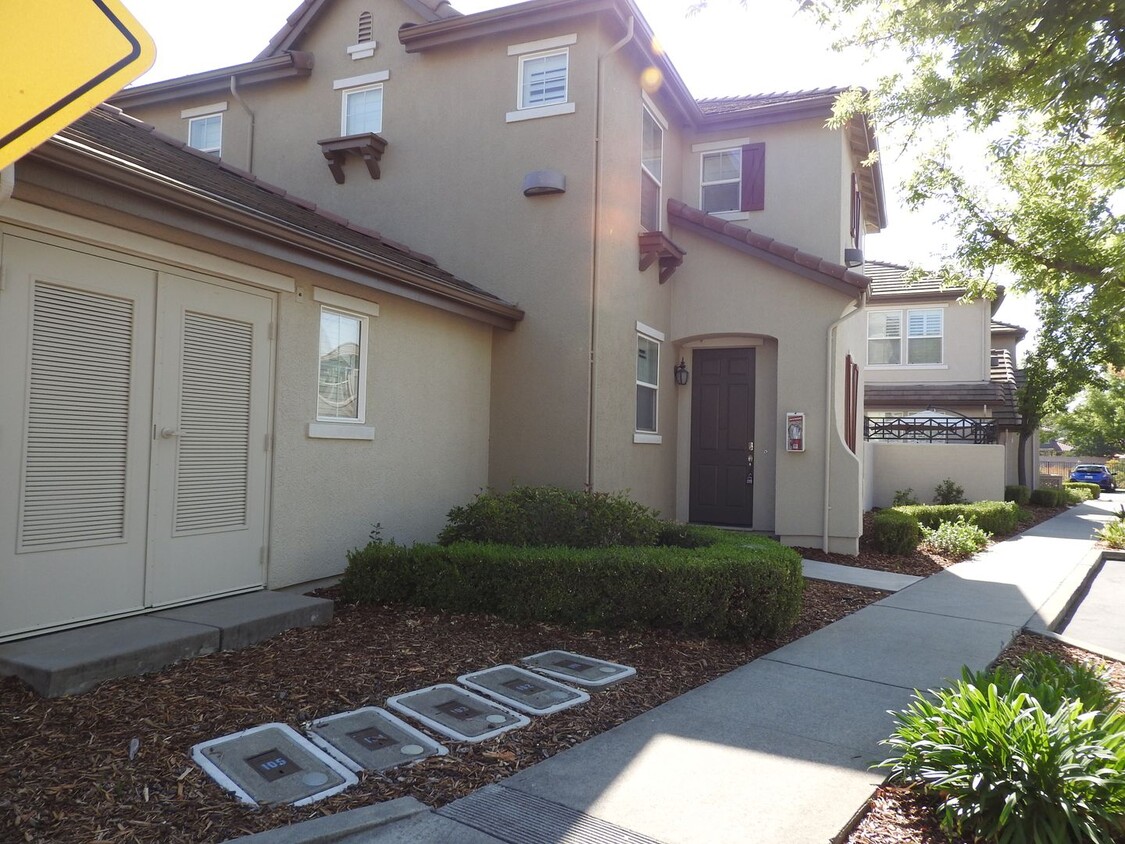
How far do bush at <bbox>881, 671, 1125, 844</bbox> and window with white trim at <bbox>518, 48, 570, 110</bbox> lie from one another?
339 inches

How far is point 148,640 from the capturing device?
5113 mm

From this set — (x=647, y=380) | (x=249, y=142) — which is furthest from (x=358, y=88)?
(x=647, y=380)

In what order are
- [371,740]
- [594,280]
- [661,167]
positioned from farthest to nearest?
[661,167], [594,280], [371,740]

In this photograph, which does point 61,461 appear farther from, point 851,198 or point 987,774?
point 851,198

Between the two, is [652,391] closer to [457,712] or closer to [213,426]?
[213,426]

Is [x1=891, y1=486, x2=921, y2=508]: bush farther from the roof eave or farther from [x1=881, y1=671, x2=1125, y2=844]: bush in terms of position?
[x1=881, y1=671, x2=1125, y2=844]: bush

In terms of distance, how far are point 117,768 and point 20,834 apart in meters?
0.59

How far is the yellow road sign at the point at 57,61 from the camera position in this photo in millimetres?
1566

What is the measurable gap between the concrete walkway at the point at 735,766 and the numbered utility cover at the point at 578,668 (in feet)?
1.82

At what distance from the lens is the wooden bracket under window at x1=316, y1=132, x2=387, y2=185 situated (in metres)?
11.0

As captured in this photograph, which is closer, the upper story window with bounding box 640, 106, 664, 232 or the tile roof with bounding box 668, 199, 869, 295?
the tile roof with bounding box 668, 199, 869, 295

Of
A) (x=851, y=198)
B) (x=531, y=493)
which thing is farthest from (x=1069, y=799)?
(x=851, y=198)

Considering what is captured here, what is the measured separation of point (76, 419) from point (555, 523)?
4.12m

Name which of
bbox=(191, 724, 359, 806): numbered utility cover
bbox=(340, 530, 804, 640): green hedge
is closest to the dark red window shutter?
bbox=(340, 530, 804, 640): green hedge
